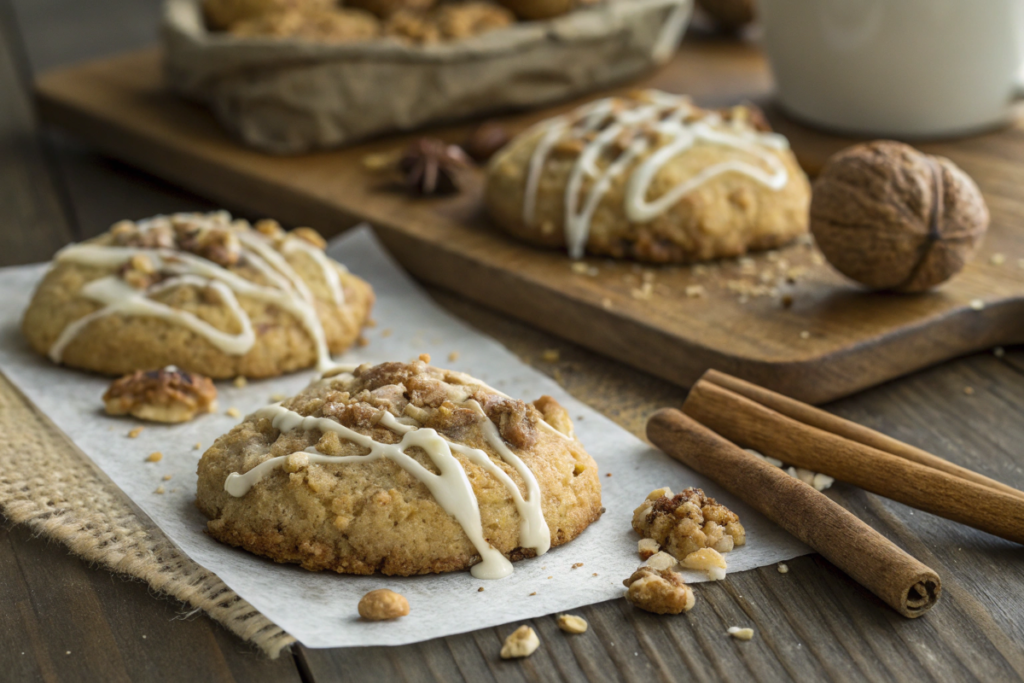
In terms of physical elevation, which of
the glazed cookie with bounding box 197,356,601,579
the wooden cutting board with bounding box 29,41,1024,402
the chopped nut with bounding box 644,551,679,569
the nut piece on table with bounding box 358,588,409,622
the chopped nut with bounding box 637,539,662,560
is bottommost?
the wooden cutting board with bounding box 29,41,1024,402

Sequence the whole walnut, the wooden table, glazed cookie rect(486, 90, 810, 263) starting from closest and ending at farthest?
the wooden table, the whole walnut, glazed cookie rect(486, 90, 810, 263)

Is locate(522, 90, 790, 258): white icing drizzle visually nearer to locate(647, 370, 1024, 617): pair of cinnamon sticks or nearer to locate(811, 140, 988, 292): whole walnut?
locate(811, 140, 988, 292): whole walnut

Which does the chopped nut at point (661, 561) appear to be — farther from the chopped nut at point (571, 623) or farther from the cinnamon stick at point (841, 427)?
the cinnamon stick at point (841, 427)

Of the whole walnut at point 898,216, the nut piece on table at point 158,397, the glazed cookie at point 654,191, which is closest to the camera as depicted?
the nut piece on table at point 158,397

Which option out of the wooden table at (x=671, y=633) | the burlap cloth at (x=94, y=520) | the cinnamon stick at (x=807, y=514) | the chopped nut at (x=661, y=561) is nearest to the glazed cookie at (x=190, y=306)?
the burlap cloth at (x=94, y=520)

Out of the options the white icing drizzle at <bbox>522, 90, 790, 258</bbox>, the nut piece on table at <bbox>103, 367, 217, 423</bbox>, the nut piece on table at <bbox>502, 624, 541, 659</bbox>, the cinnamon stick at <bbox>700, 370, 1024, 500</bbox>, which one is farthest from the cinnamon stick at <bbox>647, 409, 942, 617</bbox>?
the nut piece on table at <bbox>103, 367, 217, 423</bbox>

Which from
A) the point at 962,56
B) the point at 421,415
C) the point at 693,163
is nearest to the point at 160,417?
the point at 421,415
